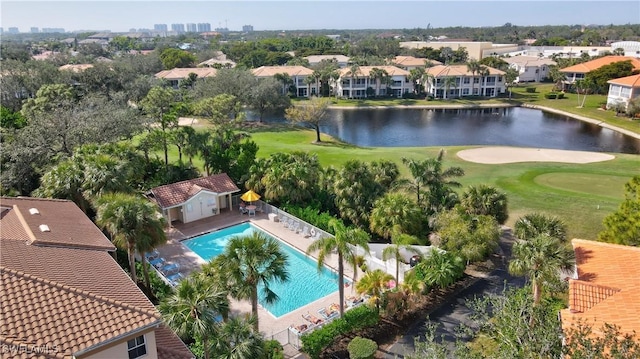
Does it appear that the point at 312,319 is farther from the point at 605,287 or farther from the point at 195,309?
the point at 605,287

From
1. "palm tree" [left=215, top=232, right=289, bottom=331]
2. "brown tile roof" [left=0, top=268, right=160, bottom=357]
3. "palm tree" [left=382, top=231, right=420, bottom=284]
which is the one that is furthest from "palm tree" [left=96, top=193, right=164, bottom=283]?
"palm tree" [left=382, top=231, right=420, bottom=284]

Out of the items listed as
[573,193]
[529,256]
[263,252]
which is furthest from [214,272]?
Result: [573,193]

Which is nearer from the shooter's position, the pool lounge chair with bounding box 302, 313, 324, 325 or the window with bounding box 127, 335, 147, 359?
the window with bounding box 127, 335, 147, 359

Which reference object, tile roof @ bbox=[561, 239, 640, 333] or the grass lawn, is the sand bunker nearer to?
the grass lawn

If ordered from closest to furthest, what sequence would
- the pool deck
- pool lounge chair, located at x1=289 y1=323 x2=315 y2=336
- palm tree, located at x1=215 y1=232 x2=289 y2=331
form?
1. palm tree, located at x1=215 y1=232 x2=289 y2=331
2. pool lounge chair, located at x1=289 y1=323 x2=315 y2=336
3. the pool deck

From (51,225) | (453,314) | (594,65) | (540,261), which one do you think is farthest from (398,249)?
(594,65)

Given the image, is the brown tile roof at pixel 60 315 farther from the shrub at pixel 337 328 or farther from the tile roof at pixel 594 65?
the tile roof at pixel 594 65

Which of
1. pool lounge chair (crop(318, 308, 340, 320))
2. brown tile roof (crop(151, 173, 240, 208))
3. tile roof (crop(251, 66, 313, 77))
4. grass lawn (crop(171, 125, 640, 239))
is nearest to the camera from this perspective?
pool lounge chair (crop(318, 308, 340, 320))
